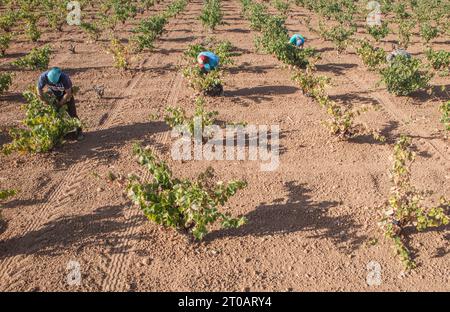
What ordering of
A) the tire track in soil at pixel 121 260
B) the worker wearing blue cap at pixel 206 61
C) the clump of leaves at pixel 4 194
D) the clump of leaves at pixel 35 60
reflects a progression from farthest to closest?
the clump of leaves at pixel 35 60, the worker wearing blue cap at pixel 206 61, the clump of leaves at pixel 4 194, the tire track in soil at pixel 121 260

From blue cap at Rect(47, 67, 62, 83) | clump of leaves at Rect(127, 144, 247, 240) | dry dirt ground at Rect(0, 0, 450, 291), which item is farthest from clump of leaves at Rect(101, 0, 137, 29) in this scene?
clump of leaves at Rect(127, 144, 247, 240)

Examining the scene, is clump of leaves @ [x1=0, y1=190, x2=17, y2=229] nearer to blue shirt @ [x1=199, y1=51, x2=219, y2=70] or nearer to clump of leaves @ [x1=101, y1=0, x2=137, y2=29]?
blue shirt @ [x1=199, y1=51, x2=219, y2=70]

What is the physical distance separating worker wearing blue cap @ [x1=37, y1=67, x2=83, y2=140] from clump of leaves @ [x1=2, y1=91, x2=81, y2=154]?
241 mm

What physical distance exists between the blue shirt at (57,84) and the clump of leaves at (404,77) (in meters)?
7.98

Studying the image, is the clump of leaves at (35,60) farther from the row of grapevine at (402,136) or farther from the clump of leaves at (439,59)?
the clump of leaves at (439,59)

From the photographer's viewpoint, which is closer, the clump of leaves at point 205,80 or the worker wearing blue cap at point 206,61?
the clump of leaves at point 205,80

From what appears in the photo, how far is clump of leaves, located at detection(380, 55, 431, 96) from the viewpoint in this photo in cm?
987

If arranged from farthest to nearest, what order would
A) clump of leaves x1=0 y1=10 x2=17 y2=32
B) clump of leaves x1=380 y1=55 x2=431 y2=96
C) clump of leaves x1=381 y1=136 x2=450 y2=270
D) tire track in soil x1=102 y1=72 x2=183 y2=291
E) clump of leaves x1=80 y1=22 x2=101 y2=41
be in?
clump of leaves x1=0 y1=10 x2=17 y2=32
clump of leaves x1=80 y1=22 x2=101 y2=41
clump of leaves x1=380 y1=55 x2=431 y2=96
clump of leaves x1=381 y1=136 x2=450 y2=270
tire track in soil x1=102 y1=72 x2=183 y2=291

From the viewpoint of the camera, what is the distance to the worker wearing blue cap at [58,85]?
7.75 m

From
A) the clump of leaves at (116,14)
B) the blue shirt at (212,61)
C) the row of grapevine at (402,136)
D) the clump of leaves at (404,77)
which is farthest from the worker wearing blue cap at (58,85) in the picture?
the clump of leaves at (116,14)

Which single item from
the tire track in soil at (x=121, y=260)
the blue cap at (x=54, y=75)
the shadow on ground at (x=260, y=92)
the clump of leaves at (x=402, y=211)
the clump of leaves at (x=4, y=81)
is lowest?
the tire track in soil at (x=121, y=260)

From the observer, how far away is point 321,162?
754cm

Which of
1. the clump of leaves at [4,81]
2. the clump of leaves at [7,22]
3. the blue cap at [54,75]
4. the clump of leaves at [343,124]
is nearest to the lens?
the blue cap at [54,75]
